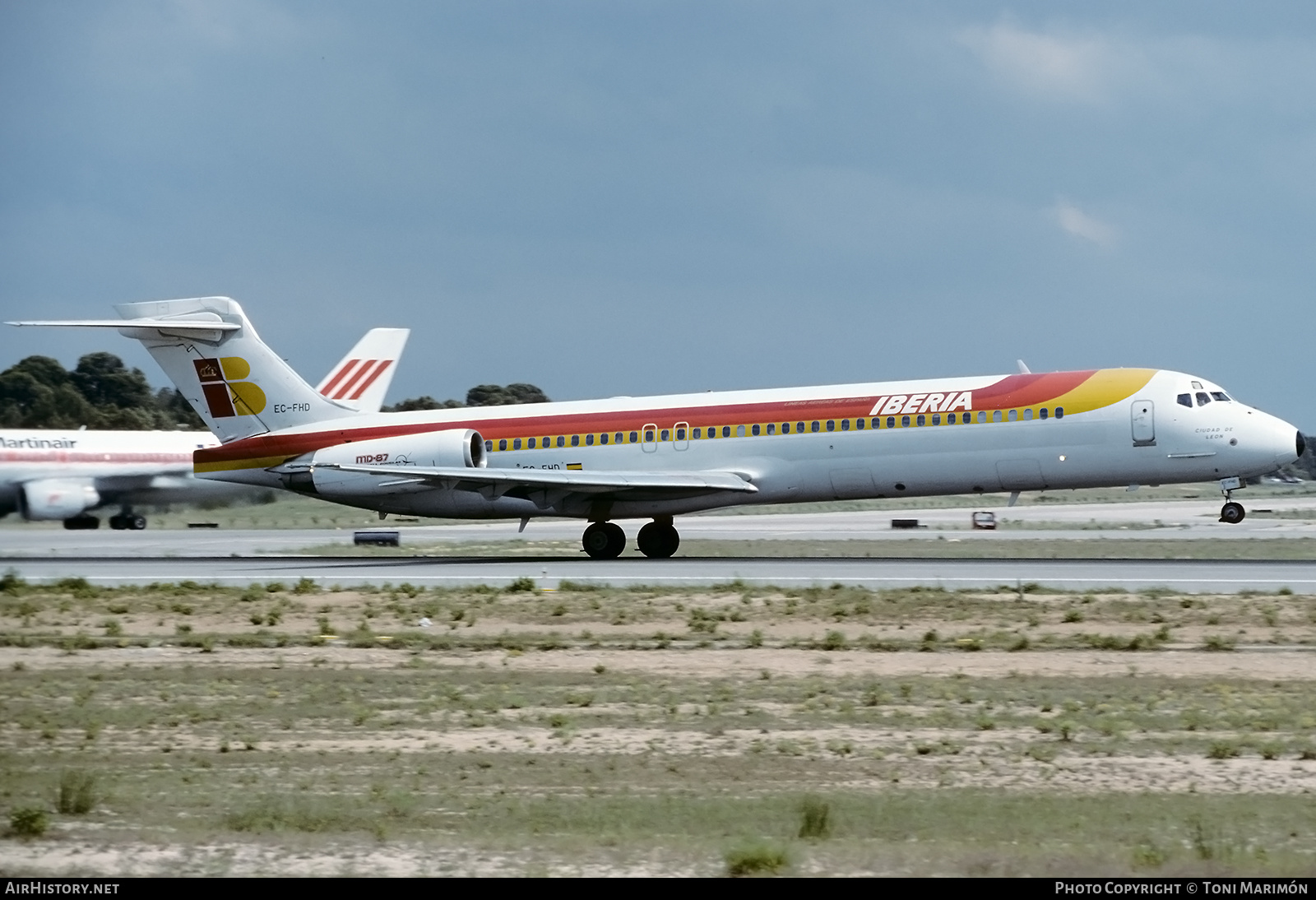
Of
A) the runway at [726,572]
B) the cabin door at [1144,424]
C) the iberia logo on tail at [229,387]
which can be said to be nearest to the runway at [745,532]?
the iberia logo on tail at [229,387]

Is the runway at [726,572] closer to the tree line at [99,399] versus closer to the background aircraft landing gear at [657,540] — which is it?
the background aircraft landing gear at [657,540]

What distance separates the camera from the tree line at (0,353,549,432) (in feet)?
231

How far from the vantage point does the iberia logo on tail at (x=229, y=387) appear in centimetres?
3616

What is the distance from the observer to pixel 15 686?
1634cm

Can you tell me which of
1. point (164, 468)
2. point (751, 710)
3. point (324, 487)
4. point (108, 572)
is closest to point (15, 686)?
point (751, 710)

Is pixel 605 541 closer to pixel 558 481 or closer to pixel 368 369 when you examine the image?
pixel 558 481

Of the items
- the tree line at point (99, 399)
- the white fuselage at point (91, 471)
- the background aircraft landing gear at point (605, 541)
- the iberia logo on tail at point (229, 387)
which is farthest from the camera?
the tree line at point (99, 399)

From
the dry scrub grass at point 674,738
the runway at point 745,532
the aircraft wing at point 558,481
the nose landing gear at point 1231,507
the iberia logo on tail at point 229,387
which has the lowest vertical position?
the dry scrub grass at point 674,738

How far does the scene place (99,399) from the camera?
10044 cm

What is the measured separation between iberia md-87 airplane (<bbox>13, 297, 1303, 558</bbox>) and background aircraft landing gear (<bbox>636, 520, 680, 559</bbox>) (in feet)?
0.14

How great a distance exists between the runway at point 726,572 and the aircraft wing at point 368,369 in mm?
28406

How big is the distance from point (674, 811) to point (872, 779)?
1945mm

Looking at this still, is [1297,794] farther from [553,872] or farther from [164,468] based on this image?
[164,468]
